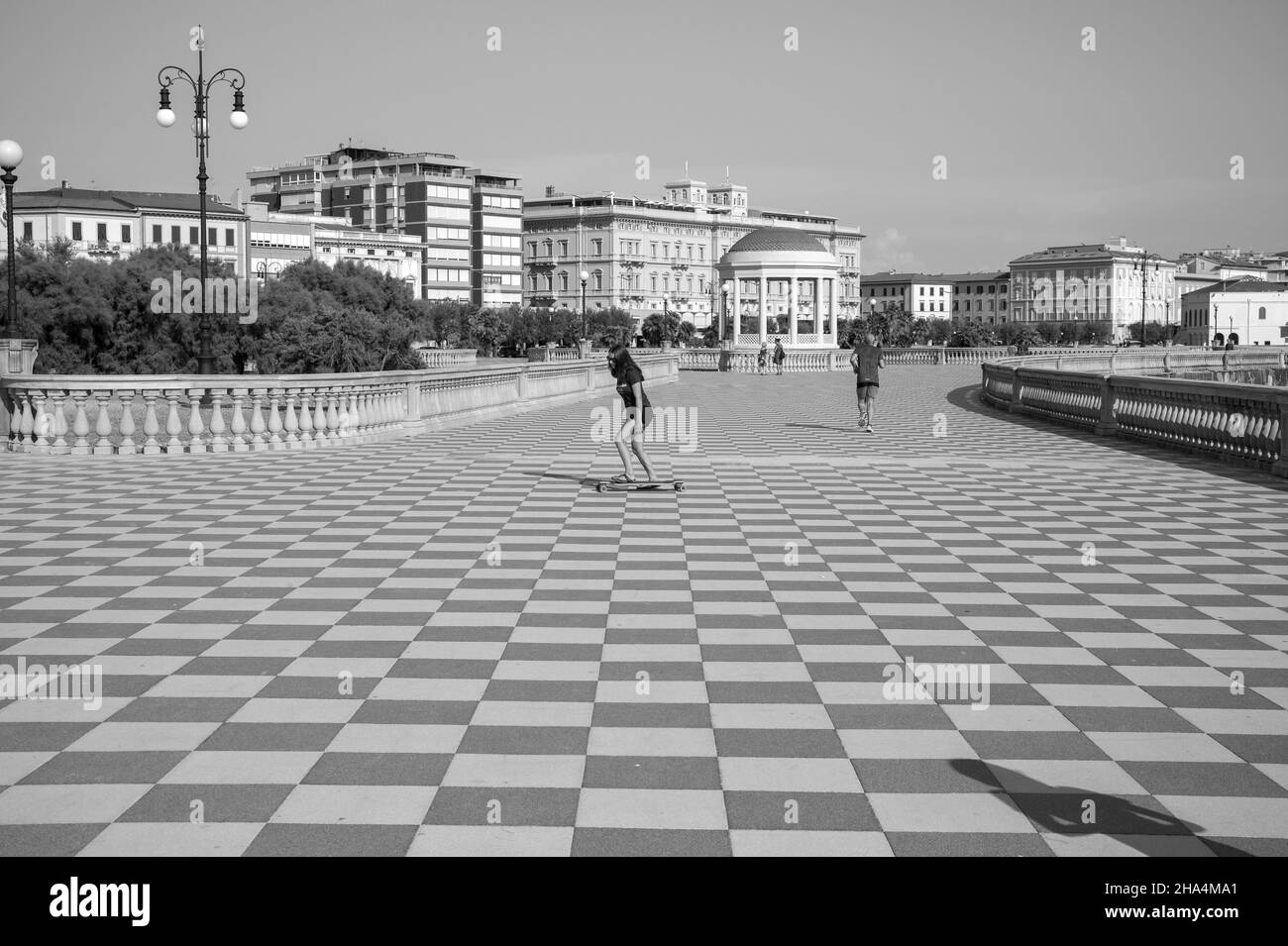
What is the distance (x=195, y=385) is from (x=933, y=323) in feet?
463

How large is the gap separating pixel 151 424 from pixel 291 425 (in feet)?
6.80

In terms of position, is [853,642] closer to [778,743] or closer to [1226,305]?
[778,743]

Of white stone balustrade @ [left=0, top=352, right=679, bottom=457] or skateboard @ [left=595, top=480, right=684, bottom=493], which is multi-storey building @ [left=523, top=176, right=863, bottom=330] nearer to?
white stone balustrade @ [left=0, top=352, right=679, bottom=457]

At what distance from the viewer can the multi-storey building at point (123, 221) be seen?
107m

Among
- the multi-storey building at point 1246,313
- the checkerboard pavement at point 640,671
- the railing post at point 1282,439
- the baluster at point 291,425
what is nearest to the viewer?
the checkerboard pavement at point 640,671

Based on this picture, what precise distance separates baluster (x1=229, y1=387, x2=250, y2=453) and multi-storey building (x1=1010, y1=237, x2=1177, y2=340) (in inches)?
6482

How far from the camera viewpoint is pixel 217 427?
1969 cm

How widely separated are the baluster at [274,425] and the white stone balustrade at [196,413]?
0.6 inches

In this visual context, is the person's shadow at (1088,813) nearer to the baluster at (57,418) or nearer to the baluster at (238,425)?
the baluster at (238,425)

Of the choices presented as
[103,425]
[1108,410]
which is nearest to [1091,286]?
[1108,410]

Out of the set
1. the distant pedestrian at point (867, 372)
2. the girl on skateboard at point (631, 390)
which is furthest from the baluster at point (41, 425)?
the distant pedestrian at point (867, 372)

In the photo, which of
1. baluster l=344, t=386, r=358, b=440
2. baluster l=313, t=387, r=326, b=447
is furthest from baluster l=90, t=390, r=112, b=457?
baluster l=344, t=386, r=358, b=440

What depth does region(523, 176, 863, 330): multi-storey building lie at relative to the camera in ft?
523
